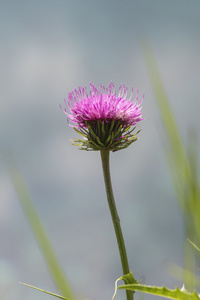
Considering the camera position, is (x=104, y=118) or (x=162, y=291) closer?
(x=162, y=291)

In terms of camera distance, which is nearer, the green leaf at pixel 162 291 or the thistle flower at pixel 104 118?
the green leaf at pixel 162 291

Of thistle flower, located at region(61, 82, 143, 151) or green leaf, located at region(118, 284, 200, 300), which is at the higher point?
thistle flower, located at region(61, 82, 143, 151)

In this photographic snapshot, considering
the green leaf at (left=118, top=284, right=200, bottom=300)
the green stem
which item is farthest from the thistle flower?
the green leaf at (left=118, top=284, right=200, bottom=300)

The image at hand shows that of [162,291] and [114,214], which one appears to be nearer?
[162,291]

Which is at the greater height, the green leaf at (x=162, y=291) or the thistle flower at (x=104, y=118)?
the thistle flower at (x=104, y=118)

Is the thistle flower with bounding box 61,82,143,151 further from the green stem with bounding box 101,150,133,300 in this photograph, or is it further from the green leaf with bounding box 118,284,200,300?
the green leaf with bounding box 118,284,200,300

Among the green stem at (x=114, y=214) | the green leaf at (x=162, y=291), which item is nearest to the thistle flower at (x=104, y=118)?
the green stem at (x=114, y=214)

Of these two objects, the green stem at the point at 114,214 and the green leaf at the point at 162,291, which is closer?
the green leaf at the point at 162,291

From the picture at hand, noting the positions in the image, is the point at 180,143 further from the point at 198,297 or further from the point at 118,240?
the point at 118,240

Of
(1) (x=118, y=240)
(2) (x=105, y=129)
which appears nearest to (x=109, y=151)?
(2) (x=105, y=129)

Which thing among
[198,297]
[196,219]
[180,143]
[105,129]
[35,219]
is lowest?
[198,297]

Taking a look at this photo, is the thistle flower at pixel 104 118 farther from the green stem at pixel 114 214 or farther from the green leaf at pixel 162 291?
the green leaf at pixel 162 291
